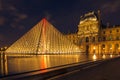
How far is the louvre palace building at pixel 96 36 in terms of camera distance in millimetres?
73438

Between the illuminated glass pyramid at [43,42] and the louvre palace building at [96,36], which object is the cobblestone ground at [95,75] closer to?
the illuminated glass pyramid at [43,42]

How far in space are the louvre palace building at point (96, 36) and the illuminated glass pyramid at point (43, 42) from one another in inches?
1240

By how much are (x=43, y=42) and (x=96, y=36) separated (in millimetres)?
45036

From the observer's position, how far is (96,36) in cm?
7875

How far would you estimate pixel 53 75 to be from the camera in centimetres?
916

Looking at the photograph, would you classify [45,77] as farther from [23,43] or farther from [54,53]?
[23,43]

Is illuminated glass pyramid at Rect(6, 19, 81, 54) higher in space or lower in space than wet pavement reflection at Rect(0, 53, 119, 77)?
higher

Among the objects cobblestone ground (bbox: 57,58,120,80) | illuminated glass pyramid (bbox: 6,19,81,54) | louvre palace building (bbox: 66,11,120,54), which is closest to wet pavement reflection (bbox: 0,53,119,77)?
cobblestone ground (bbox: 57,58,120,80)

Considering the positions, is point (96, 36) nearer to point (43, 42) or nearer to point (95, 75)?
point (43, 42)

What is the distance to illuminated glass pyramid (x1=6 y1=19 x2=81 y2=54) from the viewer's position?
3802 cm

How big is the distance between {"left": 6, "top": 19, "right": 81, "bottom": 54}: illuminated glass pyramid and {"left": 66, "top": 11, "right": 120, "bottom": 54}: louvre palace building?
3150cm

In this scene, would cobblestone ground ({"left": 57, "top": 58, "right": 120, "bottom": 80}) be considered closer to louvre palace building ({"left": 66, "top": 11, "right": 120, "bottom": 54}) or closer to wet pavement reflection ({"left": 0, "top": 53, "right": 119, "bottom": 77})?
wet pavement reflection ({"left": 0, "top": 53, "right": 119, "bottom": 77})

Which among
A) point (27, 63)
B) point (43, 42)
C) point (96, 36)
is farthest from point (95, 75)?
point (96, 36)

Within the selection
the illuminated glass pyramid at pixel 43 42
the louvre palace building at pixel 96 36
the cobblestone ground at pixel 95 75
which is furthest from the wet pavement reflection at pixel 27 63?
the louvre palace building at pixel 96 36
